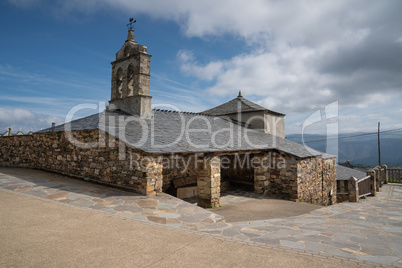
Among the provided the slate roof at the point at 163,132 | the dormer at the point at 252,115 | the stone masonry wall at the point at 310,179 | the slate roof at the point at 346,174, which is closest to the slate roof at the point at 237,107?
the dormer at the point at 252,115

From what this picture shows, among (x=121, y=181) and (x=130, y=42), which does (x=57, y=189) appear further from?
(x=130, y=42)

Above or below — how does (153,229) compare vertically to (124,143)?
below

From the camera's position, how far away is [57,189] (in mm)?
7238

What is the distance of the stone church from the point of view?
7.71m

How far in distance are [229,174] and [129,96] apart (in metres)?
7.43

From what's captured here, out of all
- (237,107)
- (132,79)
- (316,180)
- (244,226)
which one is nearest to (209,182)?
(244,226)

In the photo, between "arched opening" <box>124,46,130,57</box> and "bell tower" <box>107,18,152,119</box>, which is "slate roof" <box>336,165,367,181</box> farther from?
"arched opening" <box>124,46,130,57</box>

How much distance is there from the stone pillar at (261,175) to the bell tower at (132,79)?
5918 mm

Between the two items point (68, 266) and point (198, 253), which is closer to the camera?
point (68, 266)

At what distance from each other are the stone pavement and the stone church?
3.22ft

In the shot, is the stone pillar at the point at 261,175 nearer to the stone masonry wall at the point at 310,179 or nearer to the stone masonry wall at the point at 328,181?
the stone masonry wall at the point at 310,179

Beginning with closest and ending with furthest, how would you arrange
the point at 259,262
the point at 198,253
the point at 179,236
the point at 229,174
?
1. the point at 259,262
2. the point at 198,253
3. the point at 179,236
4. the point at 229,174

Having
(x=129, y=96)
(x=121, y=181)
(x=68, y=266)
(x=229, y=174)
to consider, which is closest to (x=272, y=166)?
(x=229, y=174)

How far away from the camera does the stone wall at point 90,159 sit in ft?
23.9
